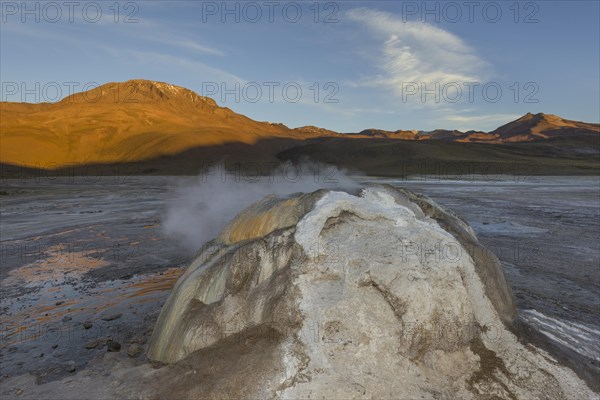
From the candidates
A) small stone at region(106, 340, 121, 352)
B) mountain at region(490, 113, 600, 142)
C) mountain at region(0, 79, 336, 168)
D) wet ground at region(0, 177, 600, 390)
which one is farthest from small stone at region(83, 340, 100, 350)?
mountain at region(490, 113, 600, 142)

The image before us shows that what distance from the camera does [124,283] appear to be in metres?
6.04

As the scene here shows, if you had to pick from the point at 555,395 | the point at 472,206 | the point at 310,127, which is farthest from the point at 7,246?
the point at 310,127

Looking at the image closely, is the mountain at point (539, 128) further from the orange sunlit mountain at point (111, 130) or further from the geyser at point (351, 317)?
the geyser at point (351, 317)

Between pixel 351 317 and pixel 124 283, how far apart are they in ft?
13.5

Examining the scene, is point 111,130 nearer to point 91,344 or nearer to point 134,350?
point 91,344

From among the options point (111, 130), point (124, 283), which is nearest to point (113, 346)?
point (124, 283)

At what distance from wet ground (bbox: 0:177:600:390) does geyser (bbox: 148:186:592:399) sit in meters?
0.53

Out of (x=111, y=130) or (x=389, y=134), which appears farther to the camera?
(x=389, y=134)

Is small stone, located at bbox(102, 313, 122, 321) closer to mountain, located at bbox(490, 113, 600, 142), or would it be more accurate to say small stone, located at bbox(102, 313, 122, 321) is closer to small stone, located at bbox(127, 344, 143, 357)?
small stone, located at bbox(127, 344, 143, 357)

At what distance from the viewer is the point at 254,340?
3.14 metres

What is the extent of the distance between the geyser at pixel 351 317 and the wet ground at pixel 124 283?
1.72 ft

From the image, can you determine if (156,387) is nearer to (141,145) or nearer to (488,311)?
(488,311)

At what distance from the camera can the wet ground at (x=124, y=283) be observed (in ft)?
12.7

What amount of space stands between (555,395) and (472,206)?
45.5 feet
